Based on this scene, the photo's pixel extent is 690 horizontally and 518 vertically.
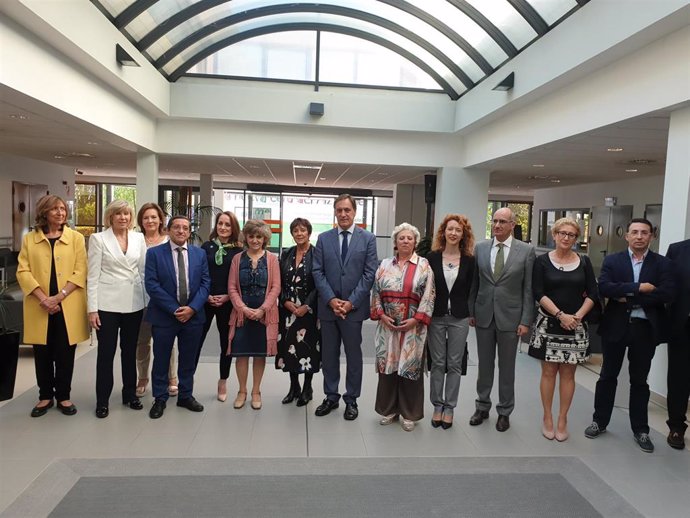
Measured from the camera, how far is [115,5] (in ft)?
22.0

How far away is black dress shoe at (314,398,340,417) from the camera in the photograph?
14.3 feet

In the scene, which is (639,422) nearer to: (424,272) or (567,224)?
(567,224)

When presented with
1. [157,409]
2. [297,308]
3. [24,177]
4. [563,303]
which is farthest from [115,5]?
[24,177]

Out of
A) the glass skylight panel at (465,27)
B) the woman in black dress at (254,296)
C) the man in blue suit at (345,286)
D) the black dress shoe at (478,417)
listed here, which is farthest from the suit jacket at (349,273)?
the glass skylight panel at (465,27)

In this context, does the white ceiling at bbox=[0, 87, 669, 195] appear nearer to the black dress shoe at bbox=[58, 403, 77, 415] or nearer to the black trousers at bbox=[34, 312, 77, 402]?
the black trousers at bbox=[34, 312, 77, 402]

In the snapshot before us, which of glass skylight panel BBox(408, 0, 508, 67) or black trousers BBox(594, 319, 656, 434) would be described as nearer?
black trousers BBox(594, 319, 656, 434)

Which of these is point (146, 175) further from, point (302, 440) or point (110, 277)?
point (302, 440)

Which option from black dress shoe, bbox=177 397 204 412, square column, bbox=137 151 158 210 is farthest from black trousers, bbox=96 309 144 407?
square column, bbox=137 151 158 210

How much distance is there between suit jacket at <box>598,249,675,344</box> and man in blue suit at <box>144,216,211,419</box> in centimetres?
325

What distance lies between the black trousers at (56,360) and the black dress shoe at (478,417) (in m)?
3.36

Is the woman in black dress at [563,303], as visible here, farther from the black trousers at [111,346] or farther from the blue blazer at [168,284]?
the black trousers at [111,346]

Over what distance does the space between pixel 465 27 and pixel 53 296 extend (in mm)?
6961

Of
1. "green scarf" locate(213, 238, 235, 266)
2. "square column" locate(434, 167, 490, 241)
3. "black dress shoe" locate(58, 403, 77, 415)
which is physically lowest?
"black dress shoe" locate(58, 403, 77, 415)

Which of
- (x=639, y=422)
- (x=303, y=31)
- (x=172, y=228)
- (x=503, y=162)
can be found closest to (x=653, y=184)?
(x=503, y=162)
